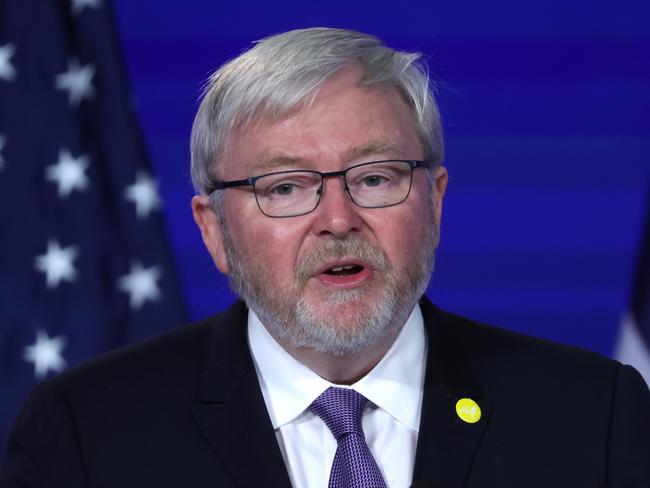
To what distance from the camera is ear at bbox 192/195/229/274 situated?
2.29 meters

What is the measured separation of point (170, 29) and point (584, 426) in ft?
5.60

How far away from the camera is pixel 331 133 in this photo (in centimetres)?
Answer: 208

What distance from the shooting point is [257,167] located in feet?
6.94

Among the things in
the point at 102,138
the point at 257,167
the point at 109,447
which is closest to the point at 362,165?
the point at 257,167

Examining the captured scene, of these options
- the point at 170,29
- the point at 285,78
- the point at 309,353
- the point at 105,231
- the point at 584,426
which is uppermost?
the point at 170,29

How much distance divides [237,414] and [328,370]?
0.20m

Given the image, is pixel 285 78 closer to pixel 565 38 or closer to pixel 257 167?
pixel 257 167

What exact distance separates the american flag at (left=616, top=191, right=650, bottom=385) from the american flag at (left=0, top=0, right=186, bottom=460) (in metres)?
1.32

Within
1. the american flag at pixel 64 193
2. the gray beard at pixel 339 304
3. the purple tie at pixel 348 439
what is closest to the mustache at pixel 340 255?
the gray beard at pixel 339 304

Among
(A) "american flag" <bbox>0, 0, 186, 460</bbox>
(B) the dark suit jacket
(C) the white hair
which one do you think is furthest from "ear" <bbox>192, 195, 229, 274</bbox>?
(A) "american flag" <bbox>0, 0, 186, 460</bbox>

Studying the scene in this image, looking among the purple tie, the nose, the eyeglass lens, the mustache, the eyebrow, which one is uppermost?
the eyebrow

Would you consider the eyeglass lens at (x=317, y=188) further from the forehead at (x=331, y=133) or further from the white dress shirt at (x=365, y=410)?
the white dress shirt at (x=365, y=410)

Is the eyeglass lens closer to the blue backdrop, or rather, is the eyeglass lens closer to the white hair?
the white hair

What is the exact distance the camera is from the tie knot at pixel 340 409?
6.65 ft
